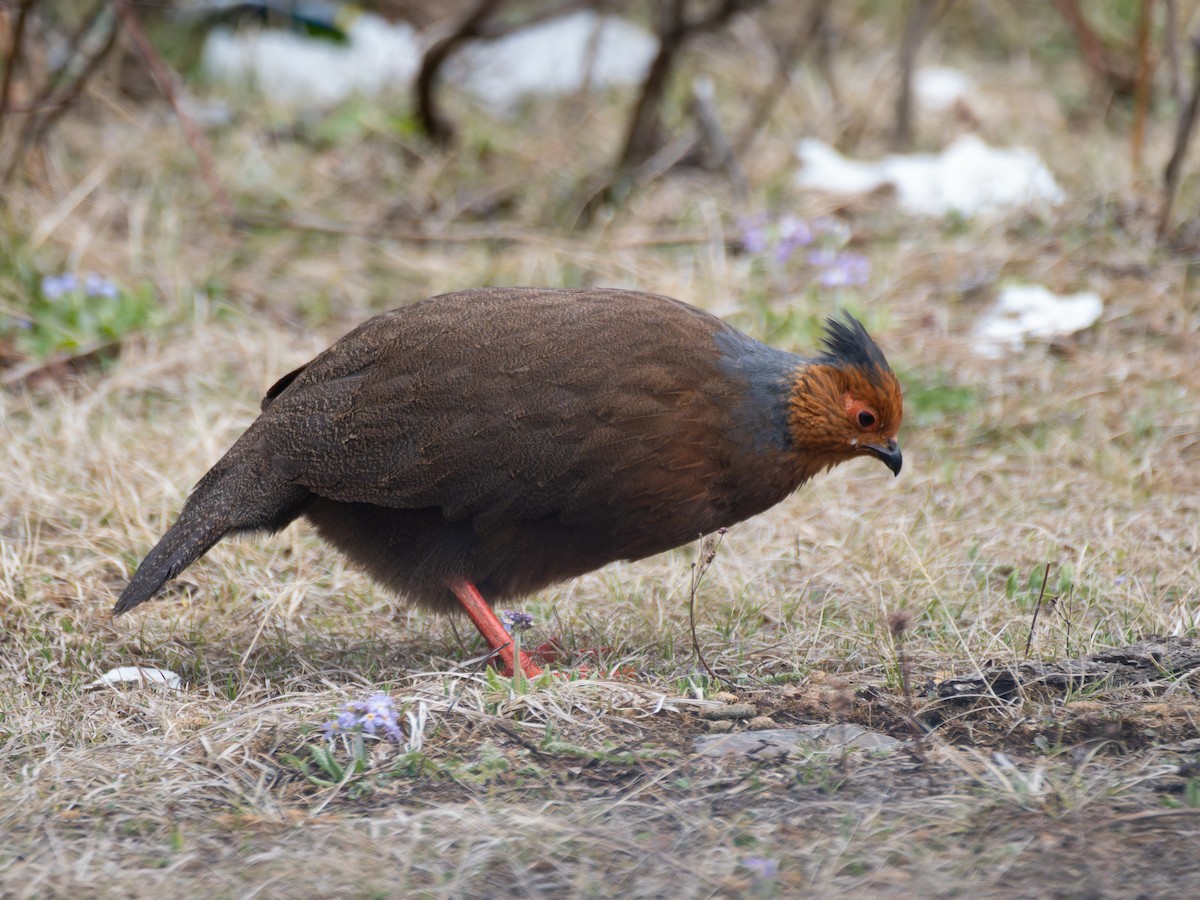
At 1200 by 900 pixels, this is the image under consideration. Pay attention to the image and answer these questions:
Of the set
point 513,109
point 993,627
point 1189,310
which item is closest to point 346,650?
point 993,627

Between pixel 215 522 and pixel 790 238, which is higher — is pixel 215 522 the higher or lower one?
the lower one

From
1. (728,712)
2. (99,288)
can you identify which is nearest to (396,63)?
(99,288)

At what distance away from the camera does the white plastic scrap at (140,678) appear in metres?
3.48

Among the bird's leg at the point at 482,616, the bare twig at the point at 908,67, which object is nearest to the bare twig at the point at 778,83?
the bare twig at the point at 908,67

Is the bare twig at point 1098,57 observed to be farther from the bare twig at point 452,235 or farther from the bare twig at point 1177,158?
the bare twig at point 452,235

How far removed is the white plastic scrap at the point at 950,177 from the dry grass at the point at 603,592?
182mm

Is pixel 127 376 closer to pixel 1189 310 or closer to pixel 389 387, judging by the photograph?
pixel 389 387

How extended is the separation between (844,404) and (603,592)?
3.16ft

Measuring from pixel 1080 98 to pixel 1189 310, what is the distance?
3323 millimetres

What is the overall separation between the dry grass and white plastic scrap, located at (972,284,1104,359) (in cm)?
9

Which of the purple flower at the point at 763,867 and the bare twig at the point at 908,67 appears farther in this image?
the bare twig at the point at 908,67

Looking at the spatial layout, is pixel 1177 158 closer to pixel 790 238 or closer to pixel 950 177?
pixel 950 177

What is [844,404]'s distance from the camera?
12.6 ft

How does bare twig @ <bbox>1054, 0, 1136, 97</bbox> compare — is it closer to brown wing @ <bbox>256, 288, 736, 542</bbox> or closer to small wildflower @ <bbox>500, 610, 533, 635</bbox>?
brown wing @ <bbox>256, 288, 736, 542</bbox>
